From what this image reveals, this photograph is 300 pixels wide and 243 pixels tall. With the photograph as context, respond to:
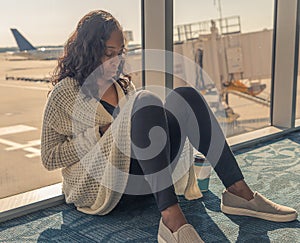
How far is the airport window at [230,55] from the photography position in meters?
2.20

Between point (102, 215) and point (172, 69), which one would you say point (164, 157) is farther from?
point (172, 69)

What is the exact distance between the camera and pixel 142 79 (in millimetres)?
1940

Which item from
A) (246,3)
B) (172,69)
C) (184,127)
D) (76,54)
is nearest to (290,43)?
(246,3)

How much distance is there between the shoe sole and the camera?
1.33 m

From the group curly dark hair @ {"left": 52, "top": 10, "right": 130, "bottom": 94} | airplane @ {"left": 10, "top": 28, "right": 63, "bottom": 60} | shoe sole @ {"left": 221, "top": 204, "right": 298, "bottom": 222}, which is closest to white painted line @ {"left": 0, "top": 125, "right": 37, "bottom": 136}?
airplane @ {"left": 10, "top": 28, "right": 63, "bottom": 60}

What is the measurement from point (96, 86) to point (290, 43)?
5.32ft

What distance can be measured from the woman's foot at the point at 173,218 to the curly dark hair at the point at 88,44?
19.0 inches

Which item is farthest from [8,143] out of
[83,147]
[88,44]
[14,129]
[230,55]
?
[230,55]

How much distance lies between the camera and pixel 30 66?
5.27 feet

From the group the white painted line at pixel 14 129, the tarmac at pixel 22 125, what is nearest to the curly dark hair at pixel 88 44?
the tarmac at pixel 22 125

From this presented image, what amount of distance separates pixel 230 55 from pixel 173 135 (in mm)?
1594

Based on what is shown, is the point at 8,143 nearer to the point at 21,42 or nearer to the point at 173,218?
the point at 21,42

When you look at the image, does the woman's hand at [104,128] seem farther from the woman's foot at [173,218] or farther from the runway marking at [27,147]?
the runway marking at [27,147]

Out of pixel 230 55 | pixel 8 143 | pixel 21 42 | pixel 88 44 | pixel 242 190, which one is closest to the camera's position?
pixel 88 44
